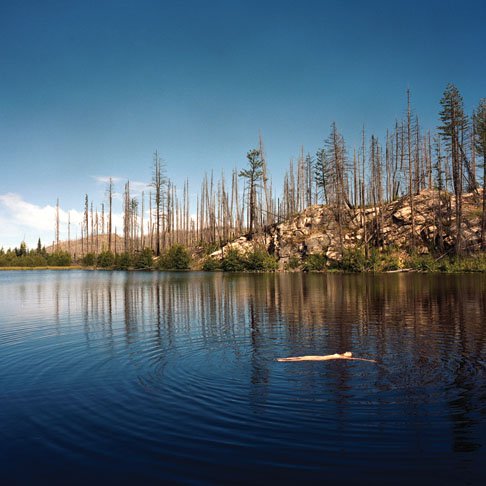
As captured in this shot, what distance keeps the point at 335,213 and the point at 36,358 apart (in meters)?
61.5

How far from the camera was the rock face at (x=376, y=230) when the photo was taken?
59062 mm

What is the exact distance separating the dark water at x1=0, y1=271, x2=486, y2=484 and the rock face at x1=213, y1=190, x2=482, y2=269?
1870 inches

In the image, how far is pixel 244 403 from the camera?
762cm

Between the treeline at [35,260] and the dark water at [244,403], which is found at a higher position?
the treeline at [35,260]

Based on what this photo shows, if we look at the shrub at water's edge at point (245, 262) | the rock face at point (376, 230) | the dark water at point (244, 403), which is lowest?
the dark water at point (244, 403)

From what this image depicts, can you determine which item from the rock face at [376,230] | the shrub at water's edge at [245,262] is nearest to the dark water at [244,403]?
the rock face at [376,230]

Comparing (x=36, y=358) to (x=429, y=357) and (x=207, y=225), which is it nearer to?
(x=429, y=357)

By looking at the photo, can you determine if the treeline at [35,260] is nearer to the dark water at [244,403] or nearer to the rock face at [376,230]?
the rock face at [376,230]

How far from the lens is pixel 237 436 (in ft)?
20.5

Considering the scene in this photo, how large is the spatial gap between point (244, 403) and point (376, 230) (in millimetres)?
62338

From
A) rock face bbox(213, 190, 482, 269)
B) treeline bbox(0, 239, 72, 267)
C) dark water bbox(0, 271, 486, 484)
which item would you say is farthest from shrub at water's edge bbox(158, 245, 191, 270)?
dark water bbox(0, 271, 486, 484)

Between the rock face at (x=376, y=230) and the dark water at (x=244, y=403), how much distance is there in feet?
156

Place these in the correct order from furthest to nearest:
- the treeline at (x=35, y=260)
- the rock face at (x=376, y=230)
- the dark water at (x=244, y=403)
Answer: the treeline at (x=35, y=260) < the rock face at (x=376, y=230) < the dark water at (x=244, y=403)

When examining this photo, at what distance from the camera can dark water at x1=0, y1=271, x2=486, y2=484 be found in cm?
536
